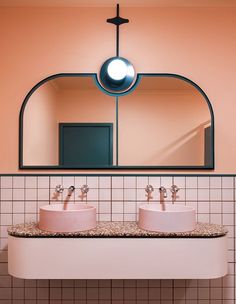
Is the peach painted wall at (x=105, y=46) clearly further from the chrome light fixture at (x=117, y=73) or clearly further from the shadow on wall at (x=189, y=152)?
the shadow on wall at (x=189, y=152)

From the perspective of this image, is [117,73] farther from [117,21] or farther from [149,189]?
[149,189]

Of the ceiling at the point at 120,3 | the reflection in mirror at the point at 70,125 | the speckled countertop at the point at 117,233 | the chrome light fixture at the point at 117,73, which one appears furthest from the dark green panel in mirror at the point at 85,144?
the ceiling at the point at 120,3

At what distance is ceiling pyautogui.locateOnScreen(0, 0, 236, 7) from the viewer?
217cm

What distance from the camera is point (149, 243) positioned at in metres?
1.84

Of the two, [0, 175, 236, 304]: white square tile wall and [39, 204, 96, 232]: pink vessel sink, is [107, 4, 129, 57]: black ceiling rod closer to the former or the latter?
[0, 175, 236, 304]: white square tile wall

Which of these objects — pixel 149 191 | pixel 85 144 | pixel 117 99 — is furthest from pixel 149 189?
pixel 117 99

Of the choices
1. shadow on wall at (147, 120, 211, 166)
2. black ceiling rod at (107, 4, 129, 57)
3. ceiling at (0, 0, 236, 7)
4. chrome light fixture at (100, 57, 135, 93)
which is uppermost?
ceiling at (0, 0, 236, 7)

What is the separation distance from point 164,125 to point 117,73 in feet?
1.63

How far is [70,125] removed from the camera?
222 cm

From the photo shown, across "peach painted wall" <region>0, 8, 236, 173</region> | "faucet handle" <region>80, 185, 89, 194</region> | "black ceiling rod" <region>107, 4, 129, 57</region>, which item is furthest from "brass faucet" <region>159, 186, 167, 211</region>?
"black ceiling rod" <region>107, 4, 129, 57</region>

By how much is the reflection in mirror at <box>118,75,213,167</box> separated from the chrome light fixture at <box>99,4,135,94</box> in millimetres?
77

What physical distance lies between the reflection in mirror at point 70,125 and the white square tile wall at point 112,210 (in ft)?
0.47

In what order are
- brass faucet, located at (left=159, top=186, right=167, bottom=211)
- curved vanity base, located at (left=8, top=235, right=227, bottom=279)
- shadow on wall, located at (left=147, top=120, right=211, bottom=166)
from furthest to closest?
shadow on wall, located at (left=147, top=120, right=211, bottom=166), brass faucet, located at (left=159, top=186, right=167, bottom=211), curved vanity base, located at (left=8, top=235, right=227, bottom=279)

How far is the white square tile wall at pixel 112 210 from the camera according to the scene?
7.23 ft
